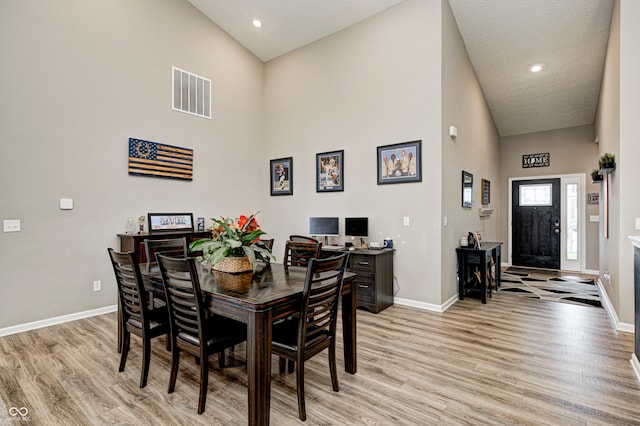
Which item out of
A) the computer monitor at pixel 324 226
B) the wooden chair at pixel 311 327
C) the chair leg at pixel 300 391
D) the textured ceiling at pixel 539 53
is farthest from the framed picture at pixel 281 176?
the chair leg at pixel 300 391

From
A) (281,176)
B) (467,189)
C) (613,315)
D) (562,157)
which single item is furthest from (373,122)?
(562,157)

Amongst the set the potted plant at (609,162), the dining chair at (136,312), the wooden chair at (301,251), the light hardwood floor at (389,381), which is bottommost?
the light hardwood floor at (389,381)

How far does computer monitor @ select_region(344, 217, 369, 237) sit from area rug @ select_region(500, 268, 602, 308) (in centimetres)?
262

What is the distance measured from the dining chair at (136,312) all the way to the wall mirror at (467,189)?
14.1 feet

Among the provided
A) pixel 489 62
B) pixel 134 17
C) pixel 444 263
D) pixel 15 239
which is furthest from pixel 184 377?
pixel 489 62

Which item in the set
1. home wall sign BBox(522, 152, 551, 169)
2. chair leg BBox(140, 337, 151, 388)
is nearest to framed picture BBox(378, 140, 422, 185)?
chair leg BBox(140, 337, 151, 388)

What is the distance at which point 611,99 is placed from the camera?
3.99 metres

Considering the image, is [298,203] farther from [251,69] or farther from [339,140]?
[251,69]

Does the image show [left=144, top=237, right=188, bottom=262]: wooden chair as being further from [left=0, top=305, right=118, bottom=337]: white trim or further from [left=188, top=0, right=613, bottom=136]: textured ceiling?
[left=188, top=0, right=613, bottom=136]: textured ceiling

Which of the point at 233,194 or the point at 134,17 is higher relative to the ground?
the point at 134,17

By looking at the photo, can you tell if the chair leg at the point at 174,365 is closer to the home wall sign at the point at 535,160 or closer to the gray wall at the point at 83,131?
the gray wall at the point at 83,131

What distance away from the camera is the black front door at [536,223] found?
22.7 ft

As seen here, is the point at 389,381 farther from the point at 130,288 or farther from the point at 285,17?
the point at 285,17

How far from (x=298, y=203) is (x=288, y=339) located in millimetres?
3639
